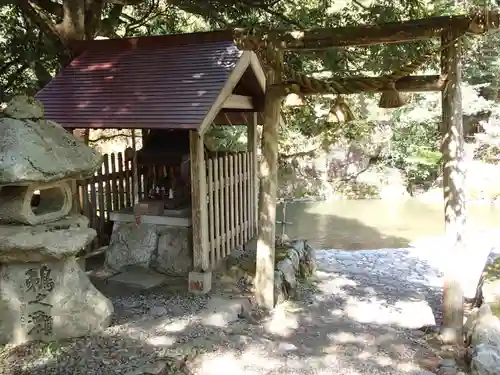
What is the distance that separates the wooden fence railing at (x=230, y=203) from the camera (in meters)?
6.62

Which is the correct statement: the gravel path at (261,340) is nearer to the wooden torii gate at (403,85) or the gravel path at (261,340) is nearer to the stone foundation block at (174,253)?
the stone foundation block at (174,253)

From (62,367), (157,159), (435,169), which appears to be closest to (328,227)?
(435,169)

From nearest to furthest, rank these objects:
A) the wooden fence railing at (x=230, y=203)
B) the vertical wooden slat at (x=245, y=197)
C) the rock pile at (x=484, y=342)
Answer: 1. the rock pile at (x=484, y=342)
2. the wooden fence railing at (x=230, y=203)
3. the vertical wooden slat at (x=245, y=197)

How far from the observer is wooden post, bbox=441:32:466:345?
5258mm

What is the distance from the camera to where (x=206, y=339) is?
5059 mm

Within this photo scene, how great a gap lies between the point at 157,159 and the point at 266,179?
2217 mm

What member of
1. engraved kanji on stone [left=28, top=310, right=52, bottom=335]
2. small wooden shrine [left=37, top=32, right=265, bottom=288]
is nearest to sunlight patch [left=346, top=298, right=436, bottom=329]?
small wooden shrine [left=37, top=32, right=265, bottom=288]

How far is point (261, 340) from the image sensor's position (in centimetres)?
527

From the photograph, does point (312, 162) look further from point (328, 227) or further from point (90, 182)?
point (90, 182)

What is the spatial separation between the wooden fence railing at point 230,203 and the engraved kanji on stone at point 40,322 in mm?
2332

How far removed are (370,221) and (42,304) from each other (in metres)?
13.9

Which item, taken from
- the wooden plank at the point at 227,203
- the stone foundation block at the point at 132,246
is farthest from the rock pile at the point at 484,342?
the stone foundation block at the point at 132,246

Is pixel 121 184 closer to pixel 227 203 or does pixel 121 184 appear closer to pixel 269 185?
pixel 227 203

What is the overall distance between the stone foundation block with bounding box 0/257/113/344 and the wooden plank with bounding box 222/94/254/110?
296 cm
